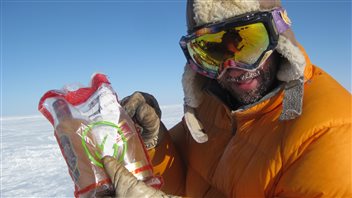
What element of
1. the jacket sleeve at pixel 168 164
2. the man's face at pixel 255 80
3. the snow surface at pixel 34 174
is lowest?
the snow surface at pixel 34 174

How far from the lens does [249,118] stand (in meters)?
1.72

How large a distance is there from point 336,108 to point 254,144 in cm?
39

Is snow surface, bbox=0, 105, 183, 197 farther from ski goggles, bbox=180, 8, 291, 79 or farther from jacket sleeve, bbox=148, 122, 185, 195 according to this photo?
ski goggles, bbox=180, 8, 291, 79

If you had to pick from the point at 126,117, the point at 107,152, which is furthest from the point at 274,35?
the point at 107,152

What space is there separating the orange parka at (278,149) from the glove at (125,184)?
46 centimetres

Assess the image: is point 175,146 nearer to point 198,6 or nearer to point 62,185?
point 198,6

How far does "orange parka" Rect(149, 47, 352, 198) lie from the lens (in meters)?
1.29

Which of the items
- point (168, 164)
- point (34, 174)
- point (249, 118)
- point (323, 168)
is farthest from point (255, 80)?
point (34, 174)

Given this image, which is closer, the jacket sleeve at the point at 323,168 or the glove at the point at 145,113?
the jacket sleeve at the point at 323,168

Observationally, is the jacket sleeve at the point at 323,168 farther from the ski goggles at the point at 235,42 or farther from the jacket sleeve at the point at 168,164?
the jacket sleeve at the point at 168,164

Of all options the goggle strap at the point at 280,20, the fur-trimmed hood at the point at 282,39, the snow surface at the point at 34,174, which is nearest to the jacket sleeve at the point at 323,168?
the fur-trimmed hood at the point at 282,39

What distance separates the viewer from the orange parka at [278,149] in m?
1.29

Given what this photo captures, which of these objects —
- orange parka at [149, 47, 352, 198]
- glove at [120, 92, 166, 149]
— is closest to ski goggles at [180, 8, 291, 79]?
orange parka at [149, 47, 352, 198]

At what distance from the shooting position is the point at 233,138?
5.82 ft
